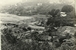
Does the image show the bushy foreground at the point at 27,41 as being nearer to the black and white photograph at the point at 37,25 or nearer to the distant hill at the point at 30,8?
the black and white photograph at the point at 37,25

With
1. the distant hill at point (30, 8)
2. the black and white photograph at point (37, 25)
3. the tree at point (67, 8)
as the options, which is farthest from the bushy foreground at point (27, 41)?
the tree at point (67, 8)

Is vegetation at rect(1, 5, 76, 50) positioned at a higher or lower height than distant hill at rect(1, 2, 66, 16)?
lower

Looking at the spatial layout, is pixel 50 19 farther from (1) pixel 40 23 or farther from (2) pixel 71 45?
(2) pixel 71 45

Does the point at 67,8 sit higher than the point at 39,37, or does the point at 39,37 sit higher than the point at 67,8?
the point at 67,8

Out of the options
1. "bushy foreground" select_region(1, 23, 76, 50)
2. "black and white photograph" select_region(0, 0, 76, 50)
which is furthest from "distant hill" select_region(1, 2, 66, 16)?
"bushy foreground" select_region(1, 23, 76, 50)

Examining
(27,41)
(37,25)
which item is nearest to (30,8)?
(37,25)

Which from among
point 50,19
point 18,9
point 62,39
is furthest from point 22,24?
point 62,39

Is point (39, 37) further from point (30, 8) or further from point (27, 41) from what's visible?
point (30, 8)

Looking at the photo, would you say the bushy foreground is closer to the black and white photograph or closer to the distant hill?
the black and white photograph

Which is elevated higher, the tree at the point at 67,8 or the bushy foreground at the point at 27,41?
the tree at the point at 67,8
